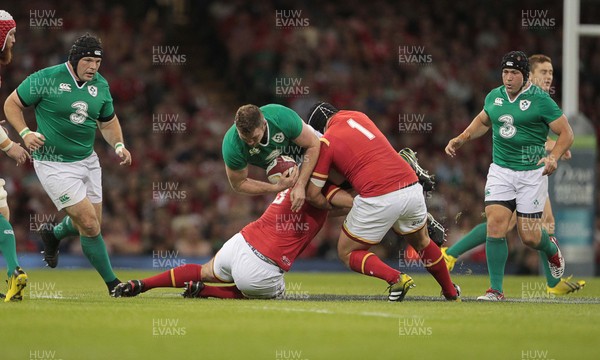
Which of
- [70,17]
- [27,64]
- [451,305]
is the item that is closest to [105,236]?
[27,64]

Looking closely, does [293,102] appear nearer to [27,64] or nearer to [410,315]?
[27,64]

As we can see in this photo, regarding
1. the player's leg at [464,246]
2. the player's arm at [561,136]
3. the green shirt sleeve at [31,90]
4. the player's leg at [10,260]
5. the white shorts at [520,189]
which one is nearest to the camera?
the player's leg at [10,260]

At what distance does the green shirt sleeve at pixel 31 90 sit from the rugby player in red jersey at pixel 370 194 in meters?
2.75

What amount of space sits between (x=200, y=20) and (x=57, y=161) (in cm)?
1404

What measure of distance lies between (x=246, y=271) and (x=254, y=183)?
800 millimetres

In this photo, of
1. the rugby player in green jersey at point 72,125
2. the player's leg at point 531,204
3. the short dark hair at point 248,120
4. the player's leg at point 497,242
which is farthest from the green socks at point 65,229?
→ the player's leg at point 531,204

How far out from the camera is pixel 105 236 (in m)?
18.5

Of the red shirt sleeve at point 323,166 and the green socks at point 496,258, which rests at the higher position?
the red shirt sleeve at point 323,166

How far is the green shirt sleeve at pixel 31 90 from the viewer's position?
395 inches

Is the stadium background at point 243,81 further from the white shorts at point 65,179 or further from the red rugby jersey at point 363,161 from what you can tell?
the red rugby jersey at point 363,161

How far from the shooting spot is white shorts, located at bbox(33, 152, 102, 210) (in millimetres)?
10188

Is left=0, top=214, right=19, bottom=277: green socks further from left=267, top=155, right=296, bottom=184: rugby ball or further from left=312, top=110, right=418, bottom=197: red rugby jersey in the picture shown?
left=312, top=110, right=418, bottom=197: red rugby jersey

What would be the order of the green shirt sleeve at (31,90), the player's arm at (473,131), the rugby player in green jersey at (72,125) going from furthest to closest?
the player's arm at (473,131), the rugby player in green jersey at (72,125), the green shirt sleeve at (31,90)

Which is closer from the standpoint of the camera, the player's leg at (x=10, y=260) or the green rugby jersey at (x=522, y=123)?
the player's leg at (x=10, y=260)
